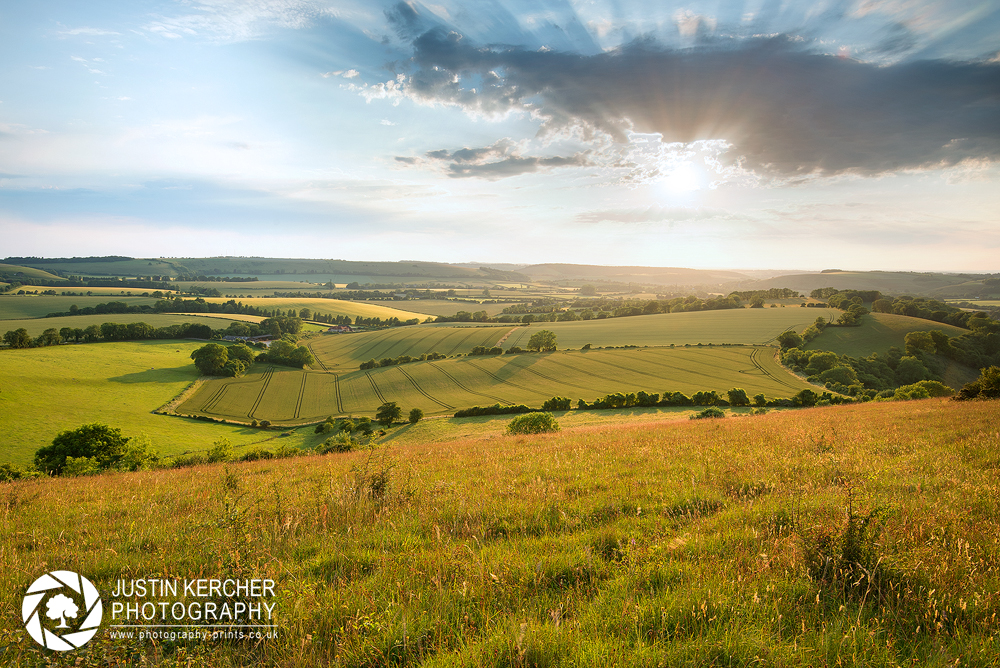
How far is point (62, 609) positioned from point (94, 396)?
2861 inches

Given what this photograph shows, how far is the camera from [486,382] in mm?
70062

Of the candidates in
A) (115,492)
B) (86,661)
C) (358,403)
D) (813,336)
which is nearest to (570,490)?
(86,661)

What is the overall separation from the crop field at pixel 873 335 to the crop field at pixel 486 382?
43.1 feet

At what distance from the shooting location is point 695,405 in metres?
52.3

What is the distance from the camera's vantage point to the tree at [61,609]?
3224mm

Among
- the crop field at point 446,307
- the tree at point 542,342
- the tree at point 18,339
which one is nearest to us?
the tree at point 18,339

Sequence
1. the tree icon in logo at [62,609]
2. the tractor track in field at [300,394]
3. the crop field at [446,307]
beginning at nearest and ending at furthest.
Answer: the tree icon in logo at [62,609] < the tractor track in field at [300,394] < the crop field at [446,307]

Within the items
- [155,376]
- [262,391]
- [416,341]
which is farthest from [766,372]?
[155,376]

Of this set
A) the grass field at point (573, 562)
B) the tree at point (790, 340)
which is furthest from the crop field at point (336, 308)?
the grass field at point (573, 562)

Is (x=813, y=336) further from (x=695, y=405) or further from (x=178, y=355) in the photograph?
(x=178, y=355)

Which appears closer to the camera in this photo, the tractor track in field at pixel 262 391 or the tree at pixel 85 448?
the tree at pixel 85 448

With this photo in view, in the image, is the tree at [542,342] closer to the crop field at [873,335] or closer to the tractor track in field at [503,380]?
the tractor track in field at [503,380]

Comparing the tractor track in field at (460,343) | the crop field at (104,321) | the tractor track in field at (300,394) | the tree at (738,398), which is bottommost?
the tractor track in field at (300,394)

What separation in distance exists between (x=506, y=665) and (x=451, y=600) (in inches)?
32.3
